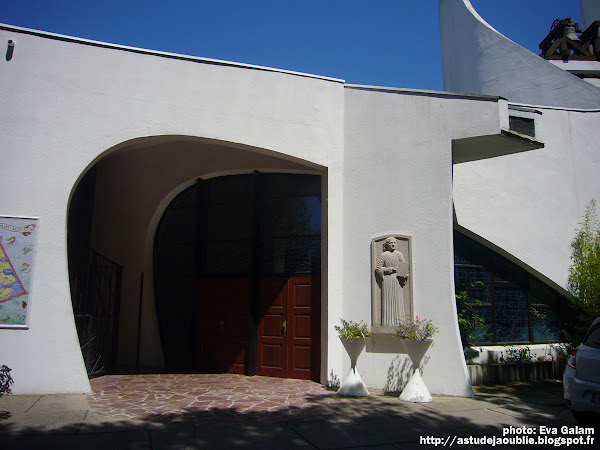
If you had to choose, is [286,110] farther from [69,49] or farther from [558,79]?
[558,79]

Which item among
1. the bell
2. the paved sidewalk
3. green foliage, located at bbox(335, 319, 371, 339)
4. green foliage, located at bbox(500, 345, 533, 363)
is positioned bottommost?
the paved sidewalk

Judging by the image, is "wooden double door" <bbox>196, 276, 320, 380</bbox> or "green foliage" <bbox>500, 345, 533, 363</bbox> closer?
"wooden double door" <bbox>196, 276, 320, 380</bbox>

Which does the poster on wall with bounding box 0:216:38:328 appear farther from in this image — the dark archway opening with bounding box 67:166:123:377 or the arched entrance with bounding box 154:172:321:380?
the arched entrance with bounding box 154:172:321:380

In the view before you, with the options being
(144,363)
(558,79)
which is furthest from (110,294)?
(558,79)

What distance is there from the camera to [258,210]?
9531 millimetres

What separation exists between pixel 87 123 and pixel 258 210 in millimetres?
3500

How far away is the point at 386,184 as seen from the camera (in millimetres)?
7949

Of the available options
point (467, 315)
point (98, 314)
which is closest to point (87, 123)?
point (98, 314)

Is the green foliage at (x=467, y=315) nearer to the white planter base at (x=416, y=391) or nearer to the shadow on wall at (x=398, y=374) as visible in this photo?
the shadow on wall at (x=398, y=374)

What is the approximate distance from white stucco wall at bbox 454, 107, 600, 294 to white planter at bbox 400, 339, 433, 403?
3759 millimetres

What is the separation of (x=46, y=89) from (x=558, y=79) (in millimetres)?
11034

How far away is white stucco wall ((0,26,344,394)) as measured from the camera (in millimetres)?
6637

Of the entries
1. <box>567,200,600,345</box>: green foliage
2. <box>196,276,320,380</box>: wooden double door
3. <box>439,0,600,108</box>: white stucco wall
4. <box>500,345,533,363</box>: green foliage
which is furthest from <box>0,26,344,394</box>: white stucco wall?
Answer: <box>439,0,600,108</box>: white stucco wall

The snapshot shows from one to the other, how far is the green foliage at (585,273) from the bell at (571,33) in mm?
6040
